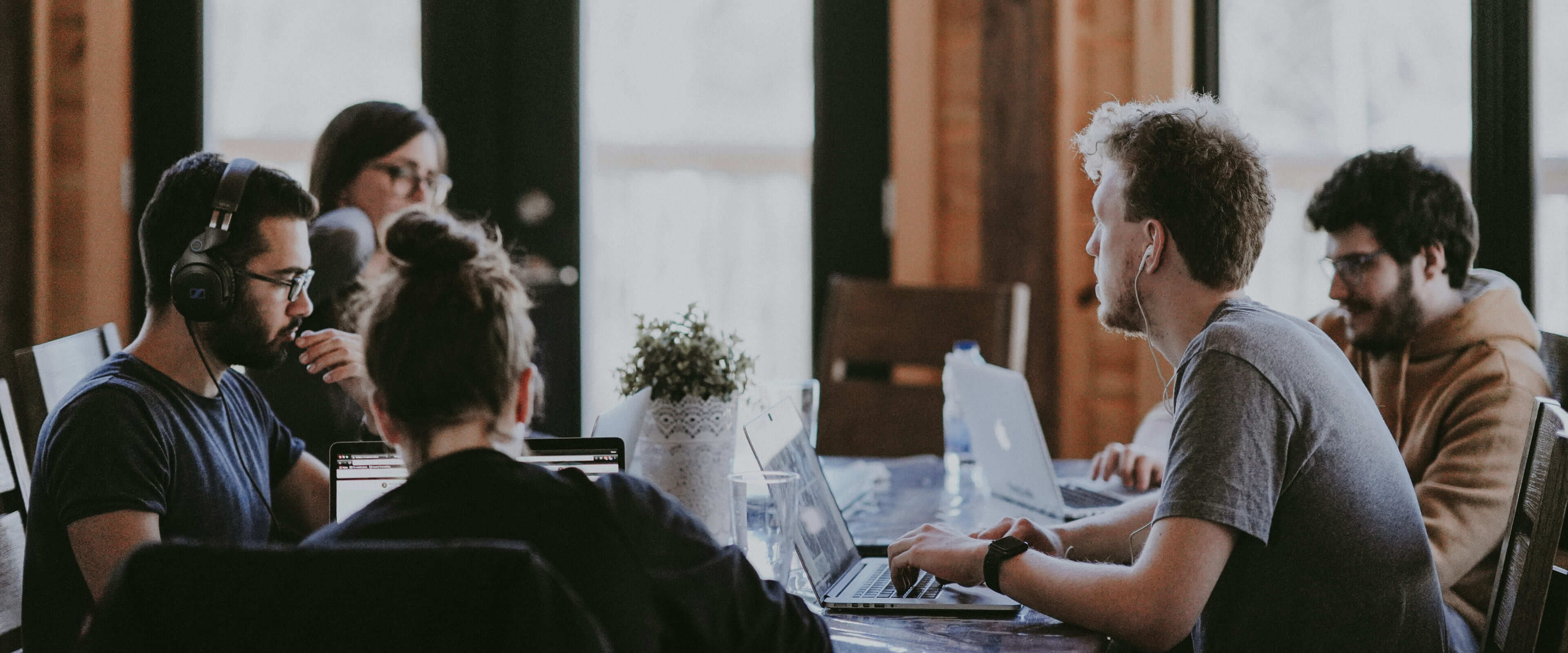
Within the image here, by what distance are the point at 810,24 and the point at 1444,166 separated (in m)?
1.85

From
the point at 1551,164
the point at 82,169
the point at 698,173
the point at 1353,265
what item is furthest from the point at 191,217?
the point at 1551,164

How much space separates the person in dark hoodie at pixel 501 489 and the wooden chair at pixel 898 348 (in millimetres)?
1670

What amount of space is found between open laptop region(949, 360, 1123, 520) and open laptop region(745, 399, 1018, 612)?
33 cm

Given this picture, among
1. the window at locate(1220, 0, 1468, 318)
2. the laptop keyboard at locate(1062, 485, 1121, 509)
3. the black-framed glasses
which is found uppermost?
the window at locate(1220, 0, 1468, 318)

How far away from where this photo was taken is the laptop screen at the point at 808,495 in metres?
1.39

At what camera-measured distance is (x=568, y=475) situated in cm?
98

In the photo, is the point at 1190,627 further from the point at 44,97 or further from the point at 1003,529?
the point at 44,97

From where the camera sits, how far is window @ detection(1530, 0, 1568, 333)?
2.99 meters

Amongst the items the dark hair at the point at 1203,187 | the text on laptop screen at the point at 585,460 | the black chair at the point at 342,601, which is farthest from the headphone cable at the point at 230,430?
the dark hair at the point at 1203,187

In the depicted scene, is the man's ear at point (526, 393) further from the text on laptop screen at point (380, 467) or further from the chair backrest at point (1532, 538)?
the chair backrest at point (1532, 538)

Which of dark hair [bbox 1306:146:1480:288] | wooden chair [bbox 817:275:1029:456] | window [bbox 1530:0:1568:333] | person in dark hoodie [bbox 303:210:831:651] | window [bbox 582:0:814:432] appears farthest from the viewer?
window [bbox 582:0:814:432]

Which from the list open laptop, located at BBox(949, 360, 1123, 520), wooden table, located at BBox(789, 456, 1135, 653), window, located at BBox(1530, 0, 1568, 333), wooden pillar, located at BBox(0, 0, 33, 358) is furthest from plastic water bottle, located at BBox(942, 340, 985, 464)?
wooden pillar, located at BBox(0, 0, 33, 358)

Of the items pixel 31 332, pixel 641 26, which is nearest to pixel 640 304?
pixel 641 26

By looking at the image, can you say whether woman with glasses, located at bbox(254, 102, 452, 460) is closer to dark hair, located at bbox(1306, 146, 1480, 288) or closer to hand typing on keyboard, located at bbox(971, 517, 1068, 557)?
hand typing on keyboard, located at bbox(971, 517, 1068, 557)
